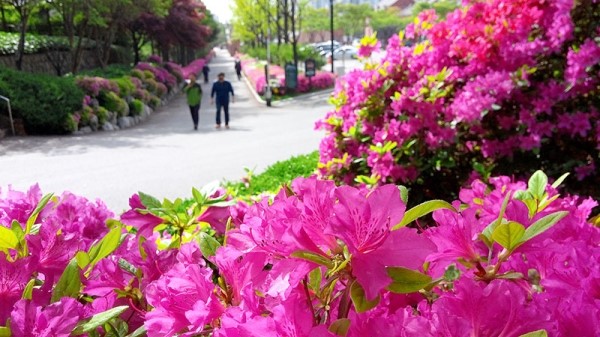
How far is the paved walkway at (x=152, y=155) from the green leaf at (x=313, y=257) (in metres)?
7.12

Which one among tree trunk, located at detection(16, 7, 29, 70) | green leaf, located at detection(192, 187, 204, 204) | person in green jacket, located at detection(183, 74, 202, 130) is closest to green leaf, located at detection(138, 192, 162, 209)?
green leaf, located at detection(192, 187, 204, 204)

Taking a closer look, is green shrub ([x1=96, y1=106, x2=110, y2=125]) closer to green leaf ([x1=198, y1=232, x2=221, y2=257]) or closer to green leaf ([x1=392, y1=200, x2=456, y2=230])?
green leaf ([x1=198, y1=232, x2=221, y2=257])

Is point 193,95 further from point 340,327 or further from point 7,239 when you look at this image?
point 340,327

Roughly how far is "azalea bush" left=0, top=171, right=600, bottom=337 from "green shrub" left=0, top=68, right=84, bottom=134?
13.5 metres

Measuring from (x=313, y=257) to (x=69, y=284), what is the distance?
451 mm

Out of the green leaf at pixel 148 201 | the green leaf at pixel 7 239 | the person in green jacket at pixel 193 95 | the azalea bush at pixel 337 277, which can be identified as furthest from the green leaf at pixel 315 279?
the person in green jacket at pixel 193 95

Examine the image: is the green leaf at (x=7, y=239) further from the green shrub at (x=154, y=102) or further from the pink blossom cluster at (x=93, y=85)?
the green shrub at (x=154, y=102)

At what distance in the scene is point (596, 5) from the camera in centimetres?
373

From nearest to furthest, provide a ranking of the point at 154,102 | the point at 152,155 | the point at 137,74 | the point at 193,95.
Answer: the point at 152,155 → the point at 193,95 → the point at 154,102 → the point at 137,74

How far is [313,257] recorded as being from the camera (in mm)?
698

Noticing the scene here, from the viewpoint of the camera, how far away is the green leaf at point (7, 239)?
1.02 metres

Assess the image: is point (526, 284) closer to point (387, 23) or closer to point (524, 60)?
point (524, 60)

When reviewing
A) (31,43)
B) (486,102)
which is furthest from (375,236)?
(31,43)

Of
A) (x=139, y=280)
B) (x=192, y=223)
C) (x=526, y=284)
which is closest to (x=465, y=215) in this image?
(x=526, y=284)
